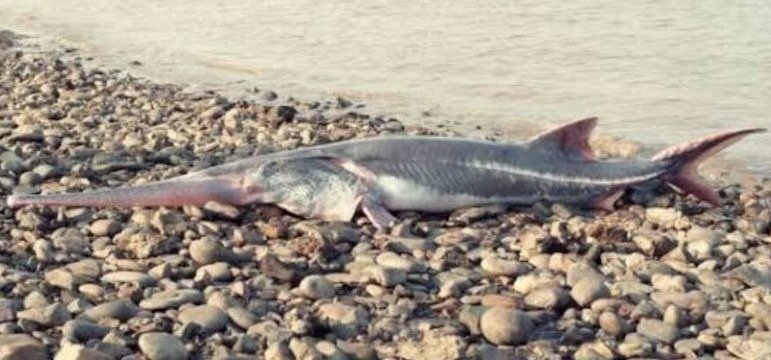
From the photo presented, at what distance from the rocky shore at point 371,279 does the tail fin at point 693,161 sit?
133 millimetres

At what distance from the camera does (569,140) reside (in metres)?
9.05

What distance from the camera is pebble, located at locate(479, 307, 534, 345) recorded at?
586 centimetres

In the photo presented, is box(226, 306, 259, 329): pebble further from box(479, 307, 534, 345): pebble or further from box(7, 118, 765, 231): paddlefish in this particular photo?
box(7, 118, 765, 231): paddlefish

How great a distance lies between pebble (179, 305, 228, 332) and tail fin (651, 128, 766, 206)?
4258 mm

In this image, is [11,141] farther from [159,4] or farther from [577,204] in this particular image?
[159,4]

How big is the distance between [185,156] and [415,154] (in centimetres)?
266

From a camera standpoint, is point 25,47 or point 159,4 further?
point 159,4

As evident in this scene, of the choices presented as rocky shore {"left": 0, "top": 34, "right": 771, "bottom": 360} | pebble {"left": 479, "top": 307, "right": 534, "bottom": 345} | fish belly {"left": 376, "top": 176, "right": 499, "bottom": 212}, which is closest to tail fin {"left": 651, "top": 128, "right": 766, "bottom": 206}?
rocky shore {"left": 0, "top": 34, "right": 771, "bottom": 360}

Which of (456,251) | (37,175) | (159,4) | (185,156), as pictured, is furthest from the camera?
(159,4)

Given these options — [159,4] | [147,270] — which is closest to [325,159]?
[147,270]

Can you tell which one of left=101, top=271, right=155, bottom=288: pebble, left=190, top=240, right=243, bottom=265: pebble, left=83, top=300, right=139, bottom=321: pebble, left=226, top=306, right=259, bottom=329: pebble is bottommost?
left=190, top=240, right=243, bottom=265: pebble

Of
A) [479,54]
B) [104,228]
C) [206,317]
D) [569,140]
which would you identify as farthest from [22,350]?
[479,54]

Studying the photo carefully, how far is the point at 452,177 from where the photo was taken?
877 cm

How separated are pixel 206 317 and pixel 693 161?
4.44 m
